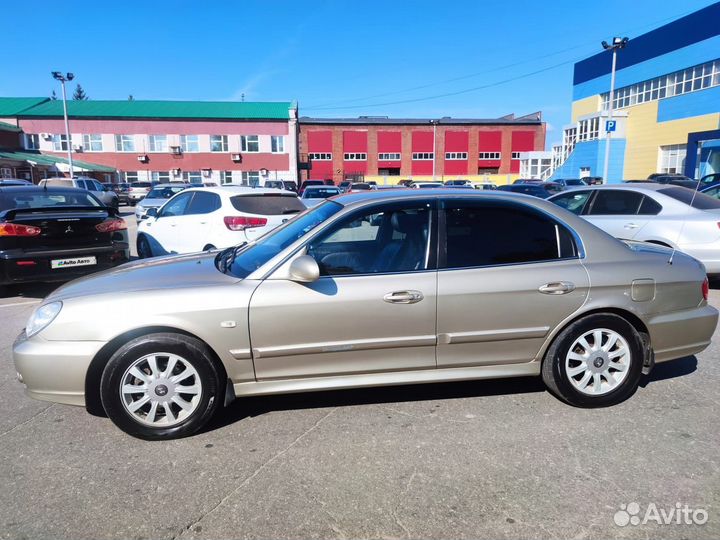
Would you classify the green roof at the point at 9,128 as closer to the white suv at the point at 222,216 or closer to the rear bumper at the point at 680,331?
the white suv at the point at 222,216

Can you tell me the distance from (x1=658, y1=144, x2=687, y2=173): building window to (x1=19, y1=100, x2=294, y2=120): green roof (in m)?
34.1

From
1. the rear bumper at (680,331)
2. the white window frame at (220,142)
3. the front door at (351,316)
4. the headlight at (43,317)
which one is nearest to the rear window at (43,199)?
the headlight at (43,317)

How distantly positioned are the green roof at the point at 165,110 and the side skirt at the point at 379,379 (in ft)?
169

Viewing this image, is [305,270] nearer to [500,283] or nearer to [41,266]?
[500,283]

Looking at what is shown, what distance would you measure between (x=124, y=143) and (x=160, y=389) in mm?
54981

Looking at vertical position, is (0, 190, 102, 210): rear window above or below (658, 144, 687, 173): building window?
below

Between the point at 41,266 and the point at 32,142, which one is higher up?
the point at 32,142

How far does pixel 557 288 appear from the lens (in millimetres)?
3680

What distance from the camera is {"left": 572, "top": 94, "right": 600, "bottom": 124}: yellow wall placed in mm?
50472

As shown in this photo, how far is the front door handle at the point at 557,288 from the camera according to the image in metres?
3.67

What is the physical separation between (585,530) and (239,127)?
53.5 m

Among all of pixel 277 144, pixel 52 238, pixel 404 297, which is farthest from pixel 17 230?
pixel 277 144

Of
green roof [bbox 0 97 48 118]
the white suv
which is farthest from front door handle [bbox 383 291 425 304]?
green roof [bbox 0 97 48 118]

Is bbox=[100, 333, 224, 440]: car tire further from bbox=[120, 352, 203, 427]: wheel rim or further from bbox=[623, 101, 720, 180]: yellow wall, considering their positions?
bbox=[623, 101, 720, 180]: yellow wall
